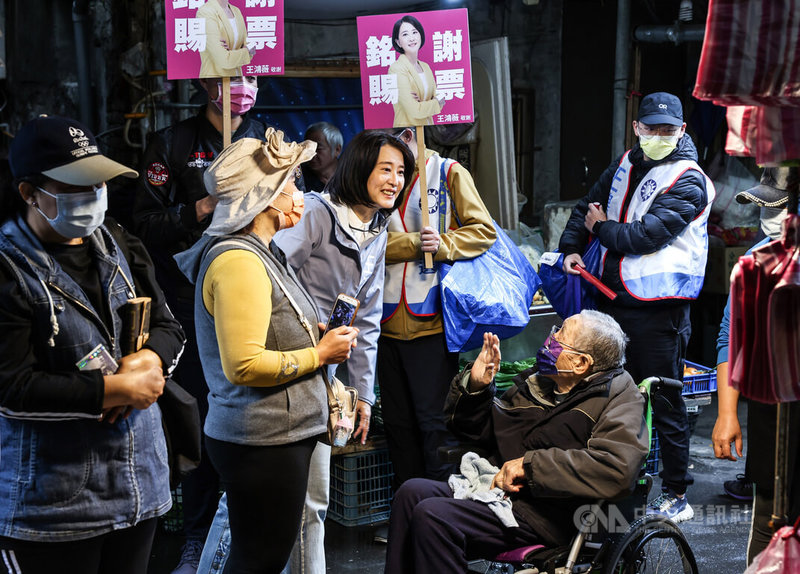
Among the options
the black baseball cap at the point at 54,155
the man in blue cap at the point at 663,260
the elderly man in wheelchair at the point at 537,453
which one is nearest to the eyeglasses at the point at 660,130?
the man in blue cap at the point at 663,260

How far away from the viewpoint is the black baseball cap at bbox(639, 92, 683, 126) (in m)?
4.71

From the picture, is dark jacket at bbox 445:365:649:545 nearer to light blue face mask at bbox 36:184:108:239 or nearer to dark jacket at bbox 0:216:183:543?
dark jacket at bbox 0:216:183:543

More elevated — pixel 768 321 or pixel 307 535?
pixel 768 321

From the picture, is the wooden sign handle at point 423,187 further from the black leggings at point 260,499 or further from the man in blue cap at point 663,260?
the black leggings at point 260,499

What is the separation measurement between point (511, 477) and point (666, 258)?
2008 mm

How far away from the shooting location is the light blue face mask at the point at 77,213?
92.4 inches

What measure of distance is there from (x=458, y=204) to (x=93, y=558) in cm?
269

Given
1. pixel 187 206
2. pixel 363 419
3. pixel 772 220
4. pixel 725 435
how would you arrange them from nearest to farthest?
pixel 772 220 → pixel 725 435 → pixel 363 419 → pixel 187 206

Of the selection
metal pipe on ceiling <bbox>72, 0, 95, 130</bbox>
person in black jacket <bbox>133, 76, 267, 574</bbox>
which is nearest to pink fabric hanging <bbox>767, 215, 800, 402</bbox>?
person in black jacket <bbox>133, 76, 267, 574</bbox>

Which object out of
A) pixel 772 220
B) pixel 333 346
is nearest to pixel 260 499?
pixel 333 346

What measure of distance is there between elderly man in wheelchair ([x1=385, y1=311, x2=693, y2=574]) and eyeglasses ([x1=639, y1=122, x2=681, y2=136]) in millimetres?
1717

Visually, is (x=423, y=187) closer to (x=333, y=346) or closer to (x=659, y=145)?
(x=659, y=145)

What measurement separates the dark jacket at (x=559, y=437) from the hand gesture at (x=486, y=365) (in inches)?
1.7

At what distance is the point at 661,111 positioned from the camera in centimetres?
472
